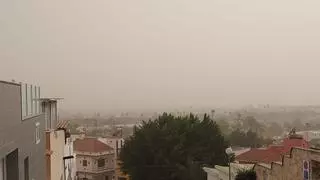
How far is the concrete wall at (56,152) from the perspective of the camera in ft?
92.4

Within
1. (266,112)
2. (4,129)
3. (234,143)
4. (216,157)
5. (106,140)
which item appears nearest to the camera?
(4,129)

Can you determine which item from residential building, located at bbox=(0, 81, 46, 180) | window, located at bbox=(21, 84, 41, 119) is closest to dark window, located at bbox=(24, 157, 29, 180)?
residential building, located at bbox=(0, 81, 46, 180)

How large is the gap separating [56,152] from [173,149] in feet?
73.7

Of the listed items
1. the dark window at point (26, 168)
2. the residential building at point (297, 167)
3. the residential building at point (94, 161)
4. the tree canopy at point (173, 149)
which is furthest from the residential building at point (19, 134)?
the residential building at point (94, 161)

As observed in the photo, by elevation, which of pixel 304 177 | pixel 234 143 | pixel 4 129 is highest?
pixel 4 129

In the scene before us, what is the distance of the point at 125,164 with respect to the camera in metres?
54.0

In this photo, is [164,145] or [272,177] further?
[164,145]

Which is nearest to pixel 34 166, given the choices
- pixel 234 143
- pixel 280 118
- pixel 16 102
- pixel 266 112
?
pixel 16 102

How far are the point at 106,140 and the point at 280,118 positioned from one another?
9980 cm

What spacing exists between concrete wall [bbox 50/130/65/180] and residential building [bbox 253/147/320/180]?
40.5ft

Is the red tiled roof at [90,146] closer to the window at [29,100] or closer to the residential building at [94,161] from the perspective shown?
the residential building at [94,161]

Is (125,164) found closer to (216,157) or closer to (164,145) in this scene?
(164,145)

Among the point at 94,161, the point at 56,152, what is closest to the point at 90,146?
the point at 94,161

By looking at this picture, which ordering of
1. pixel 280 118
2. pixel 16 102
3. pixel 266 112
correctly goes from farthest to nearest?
pixel 266 112, pixel 280 118, pixel 16 102
